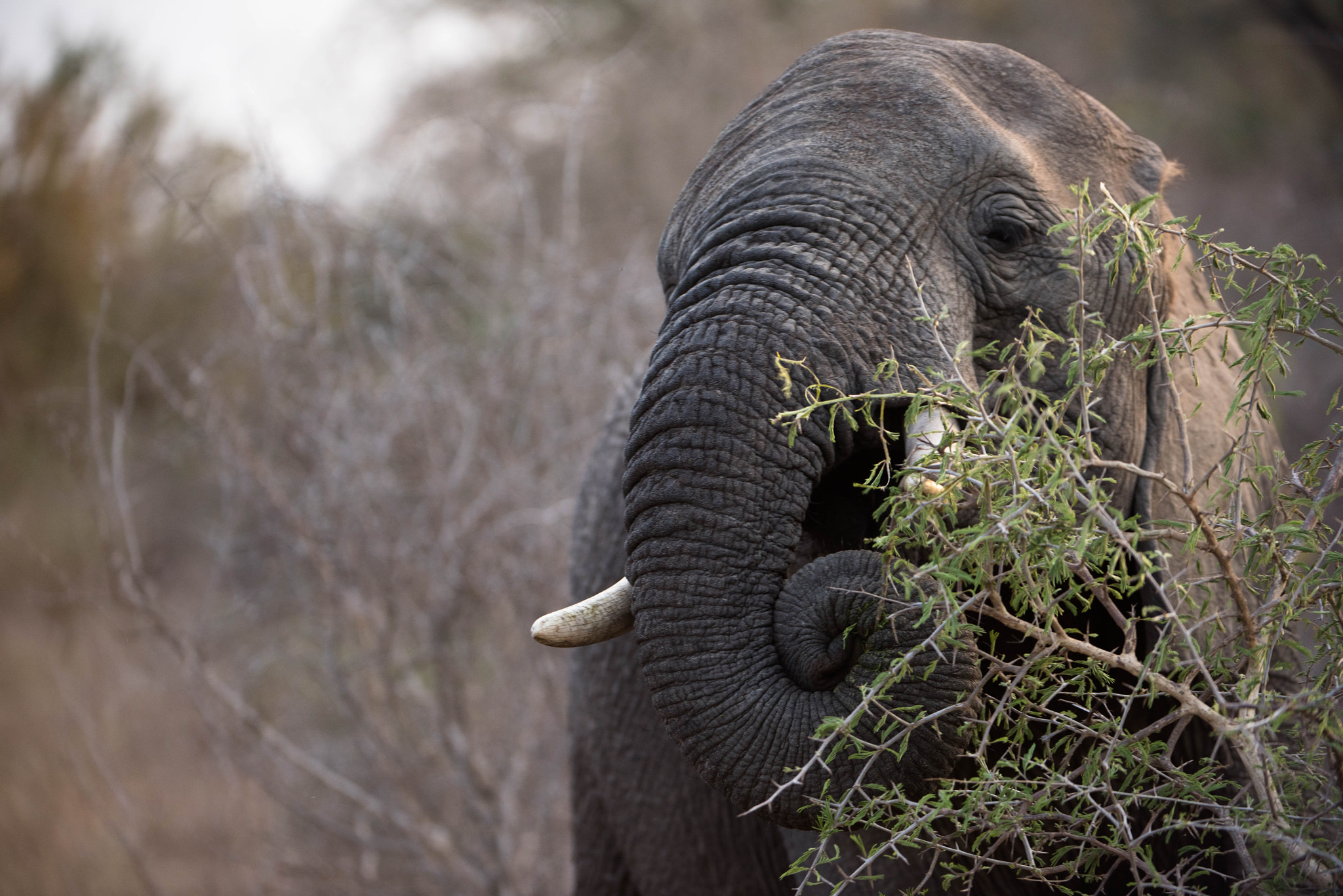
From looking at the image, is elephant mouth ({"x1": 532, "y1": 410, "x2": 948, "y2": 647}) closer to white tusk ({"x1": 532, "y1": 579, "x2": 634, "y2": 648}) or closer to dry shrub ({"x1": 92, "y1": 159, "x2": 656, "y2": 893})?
white tusk ({"x1": 532, "y1": 579, "x2": 634, "y2": 648})

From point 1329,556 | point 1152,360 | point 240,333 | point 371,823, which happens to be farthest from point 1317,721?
point 240,333

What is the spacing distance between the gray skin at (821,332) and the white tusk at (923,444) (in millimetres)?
115

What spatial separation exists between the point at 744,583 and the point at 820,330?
15.7 inches

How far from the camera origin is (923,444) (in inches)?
62.2

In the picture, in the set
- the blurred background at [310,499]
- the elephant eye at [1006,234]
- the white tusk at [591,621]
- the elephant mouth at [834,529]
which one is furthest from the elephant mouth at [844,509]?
the blurred background at [310,499]

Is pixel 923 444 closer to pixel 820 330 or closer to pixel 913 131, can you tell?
pixel 820 330

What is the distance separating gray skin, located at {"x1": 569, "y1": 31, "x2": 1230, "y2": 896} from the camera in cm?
167

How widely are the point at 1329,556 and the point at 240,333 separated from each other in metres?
4.67

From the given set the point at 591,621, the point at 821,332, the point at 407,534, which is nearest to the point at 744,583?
the point at 591,621

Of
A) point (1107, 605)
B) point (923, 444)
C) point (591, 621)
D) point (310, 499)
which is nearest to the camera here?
point (1107, 605)

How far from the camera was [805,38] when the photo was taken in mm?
12461

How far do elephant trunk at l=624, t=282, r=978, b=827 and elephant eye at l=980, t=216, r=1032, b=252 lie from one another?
40 centimetres

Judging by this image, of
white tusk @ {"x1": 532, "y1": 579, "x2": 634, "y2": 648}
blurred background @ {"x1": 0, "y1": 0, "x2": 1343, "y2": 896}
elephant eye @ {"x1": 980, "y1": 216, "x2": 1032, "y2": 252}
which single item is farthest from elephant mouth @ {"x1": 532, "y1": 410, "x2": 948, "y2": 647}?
blurred background @ {"x1": 0, "y1": 0, "x2": 1343, "y2": 896}

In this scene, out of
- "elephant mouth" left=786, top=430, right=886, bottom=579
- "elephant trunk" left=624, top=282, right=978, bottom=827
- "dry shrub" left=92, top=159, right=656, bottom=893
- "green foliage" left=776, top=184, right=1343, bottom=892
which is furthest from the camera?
"dry shrub" left=92, top=159, right=656, bottom=893
